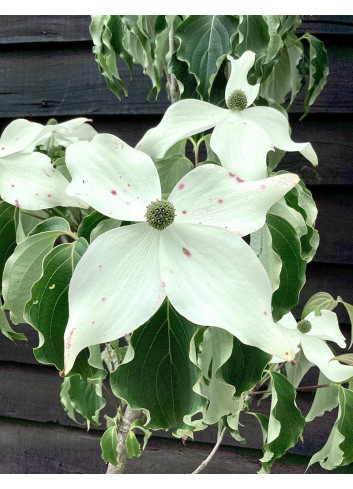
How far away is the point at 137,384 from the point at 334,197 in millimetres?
715

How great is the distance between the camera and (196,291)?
339 mm

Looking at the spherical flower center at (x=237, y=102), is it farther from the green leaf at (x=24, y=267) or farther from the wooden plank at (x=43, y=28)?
the wooden plank at (x=43, y=28)

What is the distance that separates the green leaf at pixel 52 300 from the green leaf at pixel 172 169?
0.11m

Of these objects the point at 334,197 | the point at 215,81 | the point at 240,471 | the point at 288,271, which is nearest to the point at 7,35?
the point at 215,81

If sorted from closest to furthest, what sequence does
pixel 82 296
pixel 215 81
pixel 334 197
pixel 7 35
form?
1. pixel 82 296
2. pixel 215 81
3. pixel 334 197
4. pixel 7 35

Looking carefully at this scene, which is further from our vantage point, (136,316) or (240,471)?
(240,471)

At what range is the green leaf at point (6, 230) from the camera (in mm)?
511

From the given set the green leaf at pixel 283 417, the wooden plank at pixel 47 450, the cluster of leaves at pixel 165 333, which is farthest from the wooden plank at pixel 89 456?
the cluster of leaves at pixel 165 333

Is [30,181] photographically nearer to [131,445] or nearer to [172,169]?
[172,169]

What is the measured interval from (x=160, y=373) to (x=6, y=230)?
24 cm

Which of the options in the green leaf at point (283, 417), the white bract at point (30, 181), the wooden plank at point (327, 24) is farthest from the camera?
the wooden plank at point (327, 24)

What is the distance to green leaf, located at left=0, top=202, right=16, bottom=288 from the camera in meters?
0.51

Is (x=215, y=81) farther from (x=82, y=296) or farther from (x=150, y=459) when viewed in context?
(x=150, y=459)

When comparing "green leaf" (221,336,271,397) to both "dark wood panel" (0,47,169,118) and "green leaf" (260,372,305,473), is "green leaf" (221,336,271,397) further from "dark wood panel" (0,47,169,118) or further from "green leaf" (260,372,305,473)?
"dark wood panel" (0,47,169,118)
